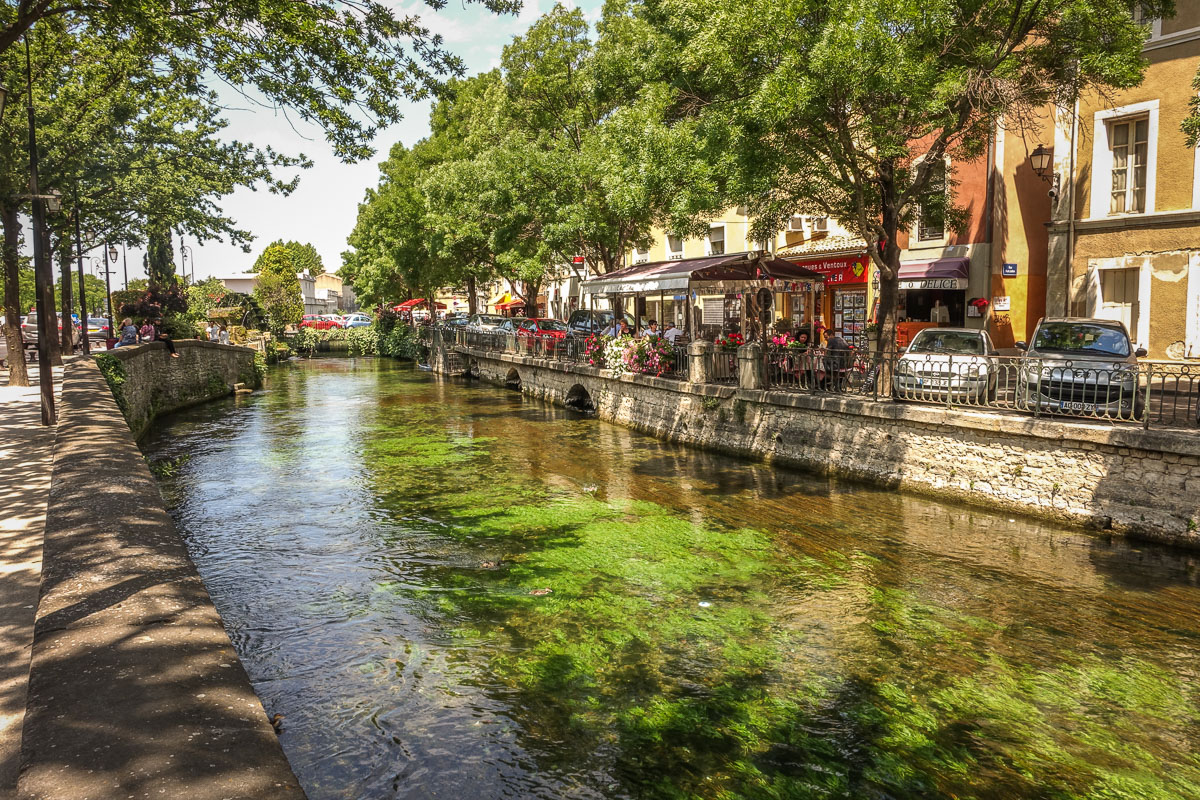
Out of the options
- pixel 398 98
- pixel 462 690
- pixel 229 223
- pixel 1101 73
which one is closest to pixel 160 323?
pixel 229 223

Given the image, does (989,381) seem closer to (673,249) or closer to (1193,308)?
(1193,308)

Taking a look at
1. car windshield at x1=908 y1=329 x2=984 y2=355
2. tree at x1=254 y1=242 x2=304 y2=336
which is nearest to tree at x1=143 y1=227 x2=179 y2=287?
tree at x1=254 y1=242 x2=304 y2=336

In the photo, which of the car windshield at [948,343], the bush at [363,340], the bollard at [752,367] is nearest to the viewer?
the car windshield at [948,343]

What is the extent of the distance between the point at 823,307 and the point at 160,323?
73.3ft

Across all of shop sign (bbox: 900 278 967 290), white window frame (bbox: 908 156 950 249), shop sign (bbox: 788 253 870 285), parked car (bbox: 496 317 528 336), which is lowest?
parked car (bbox: 496 317 528 336)

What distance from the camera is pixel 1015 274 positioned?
67.2 feet

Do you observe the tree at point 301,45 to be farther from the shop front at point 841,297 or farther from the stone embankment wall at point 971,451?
the shop front at point 841,297

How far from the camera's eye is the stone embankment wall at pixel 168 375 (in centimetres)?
1720

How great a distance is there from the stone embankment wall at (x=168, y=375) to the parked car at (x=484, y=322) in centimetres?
961

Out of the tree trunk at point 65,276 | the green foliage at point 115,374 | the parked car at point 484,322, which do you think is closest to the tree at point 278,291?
the parked car at point 484,322

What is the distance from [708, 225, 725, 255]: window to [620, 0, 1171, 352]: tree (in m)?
15.7

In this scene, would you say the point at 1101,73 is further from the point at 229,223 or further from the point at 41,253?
the point at 229,223

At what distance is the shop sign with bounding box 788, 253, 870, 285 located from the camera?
24.9 metres

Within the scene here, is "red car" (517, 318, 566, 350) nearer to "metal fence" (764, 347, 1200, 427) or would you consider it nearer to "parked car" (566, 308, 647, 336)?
"parked car" (566, 308, 647, 336)
